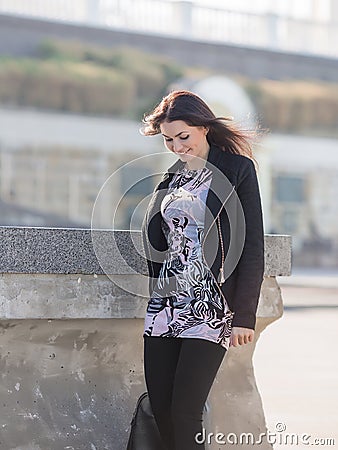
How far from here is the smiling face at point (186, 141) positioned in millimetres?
3891

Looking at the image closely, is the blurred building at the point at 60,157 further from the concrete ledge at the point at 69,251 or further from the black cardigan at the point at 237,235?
the black cardigan at the point at 237,235

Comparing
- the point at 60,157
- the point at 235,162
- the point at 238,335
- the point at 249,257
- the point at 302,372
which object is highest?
the point at 60,157

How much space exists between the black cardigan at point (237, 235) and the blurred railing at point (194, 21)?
2754 centimetres

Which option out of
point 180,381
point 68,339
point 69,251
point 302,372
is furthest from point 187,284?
point 302,372

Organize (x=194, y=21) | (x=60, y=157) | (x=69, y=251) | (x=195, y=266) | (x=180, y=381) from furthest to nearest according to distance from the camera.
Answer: (x=194, y=21), (x=60, y=157), (x=69, y=251), (x=195, y=266), (x=180, y=381)

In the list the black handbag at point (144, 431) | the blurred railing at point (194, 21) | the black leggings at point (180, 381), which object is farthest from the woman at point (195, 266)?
the blurred railing at point (194, 21)

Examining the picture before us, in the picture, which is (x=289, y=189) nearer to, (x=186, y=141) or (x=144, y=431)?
(x=144, y=431)

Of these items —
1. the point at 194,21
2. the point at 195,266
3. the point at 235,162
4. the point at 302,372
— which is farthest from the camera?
the point at 194,21

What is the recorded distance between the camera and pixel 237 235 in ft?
12.7

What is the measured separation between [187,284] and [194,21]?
101 feet

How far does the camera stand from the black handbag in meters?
4.07

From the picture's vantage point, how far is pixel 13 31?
1191 inches

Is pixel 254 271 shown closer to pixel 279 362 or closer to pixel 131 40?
pixel 279 362

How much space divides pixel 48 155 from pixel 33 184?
3.13 ft
